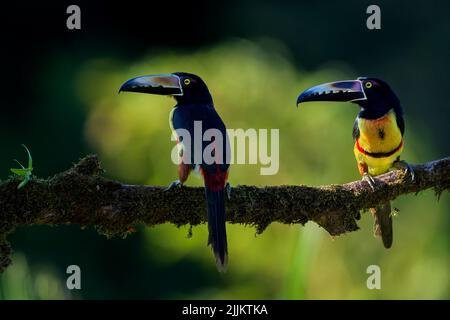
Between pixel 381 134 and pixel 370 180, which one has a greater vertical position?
pixel 381 134

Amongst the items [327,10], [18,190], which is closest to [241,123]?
[18,190]

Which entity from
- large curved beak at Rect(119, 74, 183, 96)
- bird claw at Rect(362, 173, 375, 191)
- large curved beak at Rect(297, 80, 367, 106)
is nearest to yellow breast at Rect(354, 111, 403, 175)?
large curved beak at Rect(297, 80, 367, 106)

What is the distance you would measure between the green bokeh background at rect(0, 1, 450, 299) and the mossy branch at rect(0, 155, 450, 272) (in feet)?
0.95

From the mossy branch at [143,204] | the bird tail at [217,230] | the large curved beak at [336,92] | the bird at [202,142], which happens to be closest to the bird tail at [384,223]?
the mossy branch at [143,204]

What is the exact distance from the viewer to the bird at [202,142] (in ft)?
11.6

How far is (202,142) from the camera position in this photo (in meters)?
3.80

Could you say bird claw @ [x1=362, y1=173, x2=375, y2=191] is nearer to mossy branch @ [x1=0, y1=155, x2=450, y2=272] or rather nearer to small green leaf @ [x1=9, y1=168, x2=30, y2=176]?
mossy branch @ [x1=0, y1=155, x2=450, y2=272]

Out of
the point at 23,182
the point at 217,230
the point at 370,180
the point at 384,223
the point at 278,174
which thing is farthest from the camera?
the point at 278,174

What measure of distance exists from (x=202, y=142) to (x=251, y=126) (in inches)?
117

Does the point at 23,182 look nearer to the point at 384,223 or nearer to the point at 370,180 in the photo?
the point at 370,180

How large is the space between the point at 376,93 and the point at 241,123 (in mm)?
2362

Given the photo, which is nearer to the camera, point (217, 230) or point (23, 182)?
point (23, 182)

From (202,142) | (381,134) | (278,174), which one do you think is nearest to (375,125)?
(381,134)

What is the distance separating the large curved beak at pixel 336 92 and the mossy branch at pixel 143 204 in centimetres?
61
